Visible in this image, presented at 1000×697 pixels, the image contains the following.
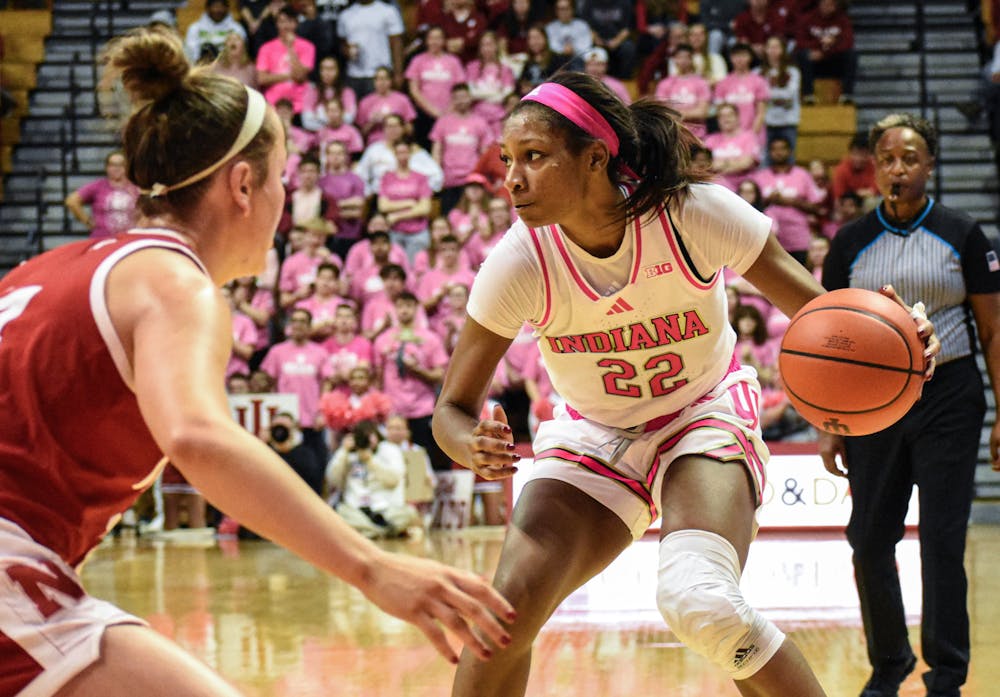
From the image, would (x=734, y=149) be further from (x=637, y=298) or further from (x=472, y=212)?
(x=637, y=298)

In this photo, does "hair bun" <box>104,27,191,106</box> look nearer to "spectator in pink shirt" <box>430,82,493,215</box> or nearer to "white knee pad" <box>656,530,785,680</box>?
"white knee pad" <box>656,530,785,680</box>

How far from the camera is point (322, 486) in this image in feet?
33.5

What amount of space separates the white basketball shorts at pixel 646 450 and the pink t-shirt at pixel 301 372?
22.4 feet

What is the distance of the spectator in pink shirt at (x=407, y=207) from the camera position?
1162cm

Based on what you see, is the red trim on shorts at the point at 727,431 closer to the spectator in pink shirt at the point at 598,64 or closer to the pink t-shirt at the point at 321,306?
the pink t-shirt at the point at 321,306

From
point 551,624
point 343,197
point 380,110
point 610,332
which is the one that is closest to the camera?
point 610,332

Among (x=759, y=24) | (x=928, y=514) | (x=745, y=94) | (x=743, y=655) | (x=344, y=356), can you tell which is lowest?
(x=344, y=356)

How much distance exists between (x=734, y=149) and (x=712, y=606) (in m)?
8.95

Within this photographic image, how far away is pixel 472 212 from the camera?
11.2 m

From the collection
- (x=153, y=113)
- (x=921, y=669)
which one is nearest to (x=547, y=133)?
(x=153, y=113)

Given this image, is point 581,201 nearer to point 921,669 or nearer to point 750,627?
point 750,627

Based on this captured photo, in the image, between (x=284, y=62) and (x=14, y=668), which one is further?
(x=284, y=62)

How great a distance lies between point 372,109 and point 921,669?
27.7ft

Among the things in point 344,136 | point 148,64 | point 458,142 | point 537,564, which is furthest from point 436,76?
point 148,64
